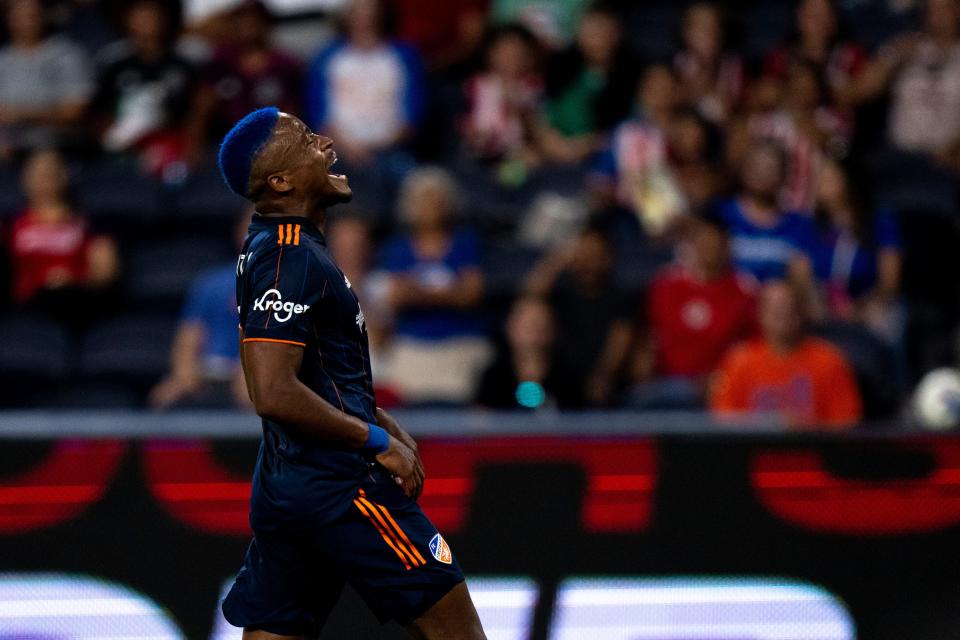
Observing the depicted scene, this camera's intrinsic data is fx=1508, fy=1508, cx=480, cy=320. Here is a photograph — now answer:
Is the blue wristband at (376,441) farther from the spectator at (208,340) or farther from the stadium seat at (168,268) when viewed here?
the stadium seat at (168,268)

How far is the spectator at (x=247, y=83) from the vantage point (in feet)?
30.8

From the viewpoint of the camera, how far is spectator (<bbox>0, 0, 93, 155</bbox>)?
31.5 feet

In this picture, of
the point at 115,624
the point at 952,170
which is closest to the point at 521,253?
the point at 952,170

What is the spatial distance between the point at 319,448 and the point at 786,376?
353 centimetres

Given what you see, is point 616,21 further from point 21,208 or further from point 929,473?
point 929,473

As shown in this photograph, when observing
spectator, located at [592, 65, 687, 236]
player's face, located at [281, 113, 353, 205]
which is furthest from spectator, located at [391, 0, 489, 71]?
player's face, located at [281, 113, 353, 205]

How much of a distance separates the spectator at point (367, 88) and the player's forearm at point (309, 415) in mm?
5784

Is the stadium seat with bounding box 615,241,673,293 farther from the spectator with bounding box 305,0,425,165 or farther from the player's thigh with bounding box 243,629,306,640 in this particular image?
the player's thigh with bounding box 243,629,306,640

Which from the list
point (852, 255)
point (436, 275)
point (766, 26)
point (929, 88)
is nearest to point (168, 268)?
point (436, 275)

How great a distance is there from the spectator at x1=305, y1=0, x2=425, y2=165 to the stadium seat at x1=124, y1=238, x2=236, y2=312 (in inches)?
47.7

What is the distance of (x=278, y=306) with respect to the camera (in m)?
3.56

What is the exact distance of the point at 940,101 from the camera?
29.6 ft

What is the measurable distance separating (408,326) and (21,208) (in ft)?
8.47

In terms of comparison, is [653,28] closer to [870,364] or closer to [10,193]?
[870,364]
